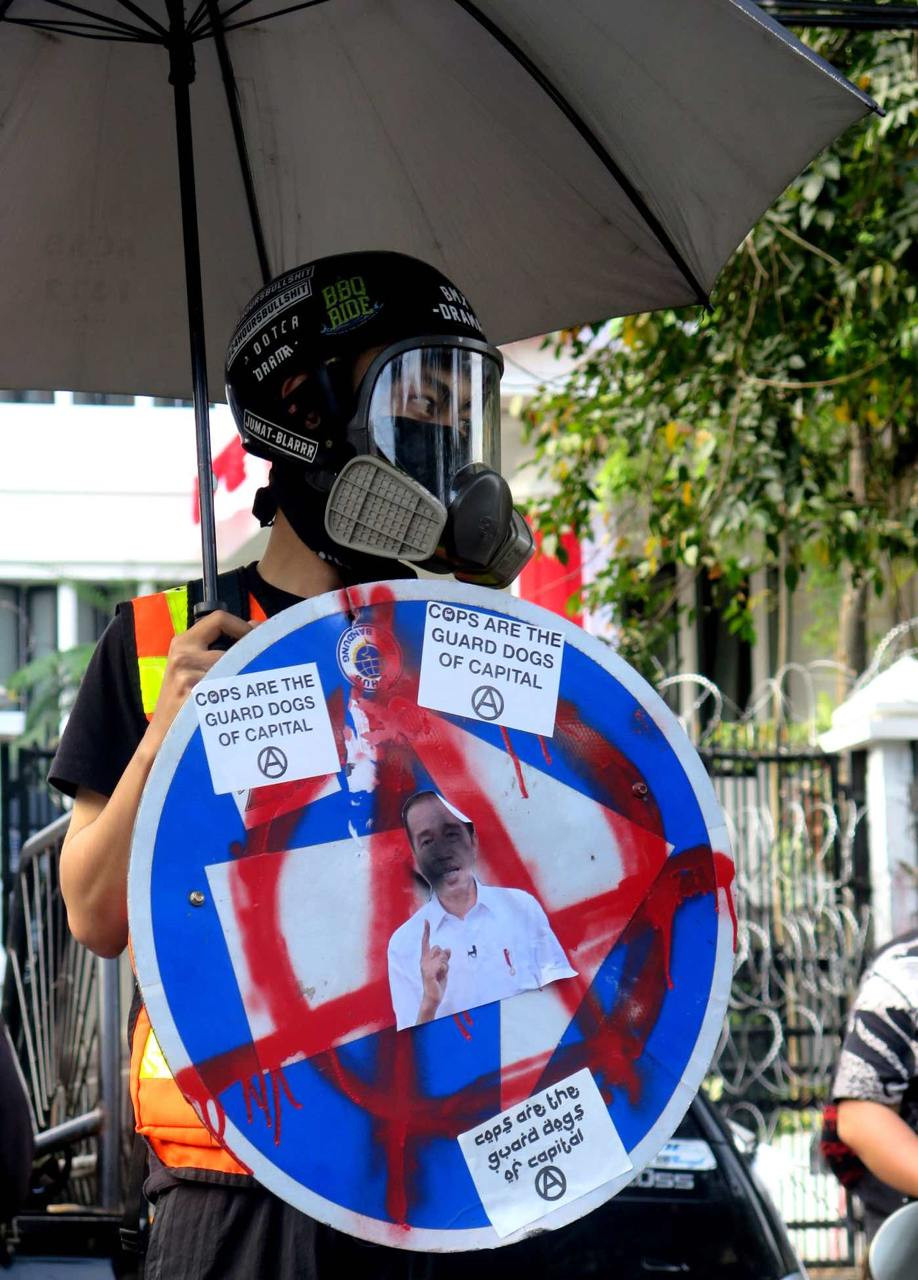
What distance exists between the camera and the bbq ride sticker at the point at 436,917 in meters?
1.90

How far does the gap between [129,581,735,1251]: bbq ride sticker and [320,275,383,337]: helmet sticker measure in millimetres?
487

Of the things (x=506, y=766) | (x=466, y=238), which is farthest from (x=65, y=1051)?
(x=506, y=766)

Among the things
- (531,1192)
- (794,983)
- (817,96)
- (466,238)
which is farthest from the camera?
(794,983)

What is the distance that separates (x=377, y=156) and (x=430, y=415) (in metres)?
0.85

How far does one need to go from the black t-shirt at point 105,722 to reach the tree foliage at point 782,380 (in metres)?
6.45

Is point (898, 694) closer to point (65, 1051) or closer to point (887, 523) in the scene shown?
point (887, 523)

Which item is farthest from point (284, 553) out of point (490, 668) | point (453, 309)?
point (490, 668)

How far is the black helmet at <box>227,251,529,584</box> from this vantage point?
224 centimetres

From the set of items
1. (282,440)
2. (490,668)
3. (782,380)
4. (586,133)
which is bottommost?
(490,668)

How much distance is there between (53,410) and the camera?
17.9 m

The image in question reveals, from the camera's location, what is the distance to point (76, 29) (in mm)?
2705

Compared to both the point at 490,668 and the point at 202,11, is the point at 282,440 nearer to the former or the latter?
the point at 490,668

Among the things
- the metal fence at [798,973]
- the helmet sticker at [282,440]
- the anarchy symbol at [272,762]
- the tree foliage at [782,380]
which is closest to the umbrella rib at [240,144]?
the helmet sticker at [282,440]

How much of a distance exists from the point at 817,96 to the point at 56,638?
662 inches
